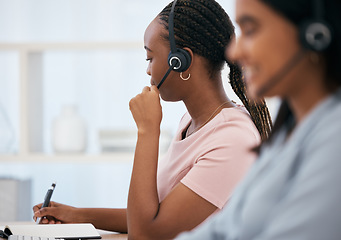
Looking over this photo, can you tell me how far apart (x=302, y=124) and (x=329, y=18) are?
130 mm

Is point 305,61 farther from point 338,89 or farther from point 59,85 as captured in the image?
point 59,85

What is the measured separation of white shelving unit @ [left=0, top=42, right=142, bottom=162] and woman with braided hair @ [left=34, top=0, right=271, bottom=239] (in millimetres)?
964

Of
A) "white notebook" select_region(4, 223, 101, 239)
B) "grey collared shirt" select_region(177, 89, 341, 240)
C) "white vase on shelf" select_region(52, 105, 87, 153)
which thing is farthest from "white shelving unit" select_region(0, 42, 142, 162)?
"grey collared shirt" select_region(177, 89, 341, 240)

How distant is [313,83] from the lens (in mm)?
639

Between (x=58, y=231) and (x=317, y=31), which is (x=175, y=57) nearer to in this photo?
(x=58, y=231)

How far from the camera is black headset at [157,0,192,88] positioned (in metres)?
1.37

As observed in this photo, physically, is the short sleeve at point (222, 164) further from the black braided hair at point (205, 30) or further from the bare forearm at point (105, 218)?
the bare forearm at point (105, 218)

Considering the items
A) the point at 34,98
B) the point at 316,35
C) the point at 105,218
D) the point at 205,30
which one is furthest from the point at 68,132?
the point at 316,35

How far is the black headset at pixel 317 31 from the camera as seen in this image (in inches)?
23.7

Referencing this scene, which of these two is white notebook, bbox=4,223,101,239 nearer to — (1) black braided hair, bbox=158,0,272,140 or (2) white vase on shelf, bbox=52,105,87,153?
(1) black braided hair, bbox=158,0,272,140

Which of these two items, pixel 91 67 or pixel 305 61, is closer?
pixel 305 61

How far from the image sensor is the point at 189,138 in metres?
1.43

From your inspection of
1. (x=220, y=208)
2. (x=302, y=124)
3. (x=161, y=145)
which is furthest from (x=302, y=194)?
(x=161, y=145)

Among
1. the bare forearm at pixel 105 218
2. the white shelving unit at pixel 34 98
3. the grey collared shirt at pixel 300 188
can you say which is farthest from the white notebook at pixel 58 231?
the white shelving unit at pixel 34 98
